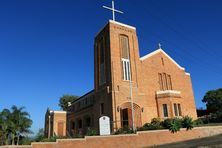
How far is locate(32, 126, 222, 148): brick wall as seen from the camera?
21172 millimetres

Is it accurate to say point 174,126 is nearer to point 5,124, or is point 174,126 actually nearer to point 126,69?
point 126,69

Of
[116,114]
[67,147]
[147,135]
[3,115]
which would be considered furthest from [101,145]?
[3,115]

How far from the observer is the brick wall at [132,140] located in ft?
69.5

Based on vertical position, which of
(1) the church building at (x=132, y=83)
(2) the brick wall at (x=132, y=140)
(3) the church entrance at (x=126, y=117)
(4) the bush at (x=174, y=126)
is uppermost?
(1) the church building at (x=132, y=83)

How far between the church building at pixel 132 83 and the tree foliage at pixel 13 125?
15251 millimetres

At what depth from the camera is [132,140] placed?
2286 centimetres

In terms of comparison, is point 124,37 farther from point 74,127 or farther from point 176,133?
point 74,127

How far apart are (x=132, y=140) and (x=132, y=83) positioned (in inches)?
437

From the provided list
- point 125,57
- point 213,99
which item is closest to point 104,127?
point 125,57

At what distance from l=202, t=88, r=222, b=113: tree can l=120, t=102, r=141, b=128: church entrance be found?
4223 cm

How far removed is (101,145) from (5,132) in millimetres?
30784

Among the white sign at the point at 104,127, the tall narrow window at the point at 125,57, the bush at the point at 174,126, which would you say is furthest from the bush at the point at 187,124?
the tall narrow window at the point at 125,57

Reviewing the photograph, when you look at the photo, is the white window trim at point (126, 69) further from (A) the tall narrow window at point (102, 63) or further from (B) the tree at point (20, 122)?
(B) the tree at point (20, 122)

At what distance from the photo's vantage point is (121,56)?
3312 centimetres
